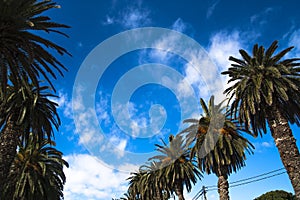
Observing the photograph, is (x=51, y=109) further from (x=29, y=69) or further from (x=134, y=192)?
(x=134, y=192)

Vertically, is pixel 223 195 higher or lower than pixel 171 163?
lower

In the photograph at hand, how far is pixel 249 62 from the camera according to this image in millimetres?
21969

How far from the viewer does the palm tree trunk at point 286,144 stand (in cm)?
1858

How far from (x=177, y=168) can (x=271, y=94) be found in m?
20.2

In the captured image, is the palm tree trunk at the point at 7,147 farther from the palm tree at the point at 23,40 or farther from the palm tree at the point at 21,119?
the palm tree at the point at 23,40

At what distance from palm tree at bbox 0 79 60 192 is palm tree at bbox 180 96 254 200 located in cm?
1409

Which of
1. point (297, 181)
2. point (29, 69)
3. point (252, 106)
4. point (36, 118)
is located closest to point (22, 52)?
point (29, 69)

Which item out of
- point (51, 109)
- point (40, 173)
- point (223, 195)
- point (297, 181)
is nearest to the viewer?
point (297, 181)

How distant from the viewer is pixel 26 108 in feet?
71.4

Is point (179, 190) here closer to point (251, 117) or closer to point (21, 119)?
point (251, 117)

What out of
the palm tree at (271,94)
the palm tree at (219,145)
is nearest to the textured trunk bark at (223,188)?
the palm tree at (219,145)

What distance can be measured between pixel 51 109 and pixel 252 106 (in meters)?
16.2

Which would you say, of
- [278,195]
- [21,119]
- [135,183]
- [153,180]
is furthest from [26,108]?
[278,195]

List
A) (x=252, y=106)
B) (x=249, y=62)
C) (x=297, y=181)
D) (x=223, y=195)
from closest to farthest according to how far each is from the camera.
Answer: (x=297, y=181)
(x=252, y=106)
(x=249, y=62)
(x=223, y=195)
